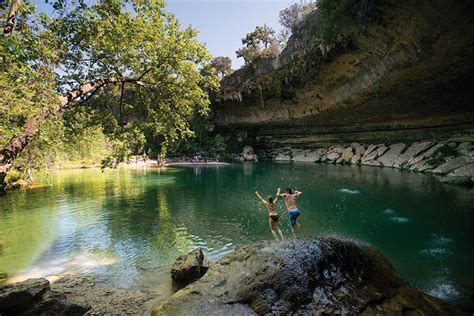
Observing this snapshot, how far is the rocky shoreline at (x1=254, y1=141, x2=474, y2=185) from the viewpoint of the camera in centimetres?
2099

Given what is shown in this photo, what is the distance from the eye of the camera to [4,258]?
891 centimetres

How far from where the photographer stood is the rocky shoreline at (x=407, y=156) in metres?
21.0

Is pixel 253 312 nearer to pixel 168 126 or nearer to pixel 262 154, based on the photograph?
pixel 168 126

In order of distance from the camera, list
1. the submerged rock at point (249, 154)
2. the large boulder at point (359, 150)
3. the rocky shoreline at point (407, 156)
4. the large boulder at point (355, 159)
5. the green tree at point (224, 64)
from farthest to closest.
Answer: the green tree at point (224, 64), the submerged rock at point (249, 154), the large boulder at point (359, 150), the large boulder at point (355, 159), the rocky shoreline at point (407, 156)

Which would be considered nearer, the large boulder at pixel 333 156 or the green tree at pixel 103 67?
the green tree at pixel 103 67

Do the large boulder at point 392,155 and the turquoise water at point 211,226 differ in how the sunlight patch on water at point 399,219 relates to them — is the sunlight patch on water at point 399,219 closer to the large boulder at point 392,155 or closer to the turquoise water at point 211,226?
the turquoise water at point 211,226

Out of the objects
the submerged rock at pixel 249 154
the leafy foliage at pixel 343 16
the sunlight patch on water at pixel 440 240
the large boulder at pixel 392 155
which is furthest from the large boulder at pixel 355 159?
the sunlight patch on water at pixel 440 240

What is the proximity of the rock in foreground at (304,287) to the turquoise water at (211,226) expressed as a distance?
8.74ft

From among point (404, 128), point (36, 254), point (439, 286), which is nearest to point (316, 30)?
point (404, 128)

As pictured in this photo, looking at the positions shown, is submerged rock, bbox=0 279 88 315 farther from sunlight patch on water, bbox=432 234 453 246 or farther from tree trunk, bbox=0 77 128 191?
sunlight patch on water, bbox=432 234 453 246

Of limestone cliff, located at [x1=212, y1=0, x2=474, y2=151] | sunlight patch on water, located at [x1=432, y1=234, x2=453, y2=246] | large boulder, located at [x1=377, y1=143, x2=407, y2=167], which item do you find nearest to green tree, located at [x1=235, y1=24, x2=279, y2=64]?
limestone cliff, located at [x1=212, y1=0, x2=474, y2=151]

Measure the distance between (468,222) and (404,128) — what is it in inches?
935

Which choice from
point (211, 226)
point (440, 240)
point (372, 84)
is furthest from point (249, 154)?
point (440, 240)

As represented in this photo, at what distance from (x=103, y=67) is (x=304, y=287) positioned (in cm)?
708
